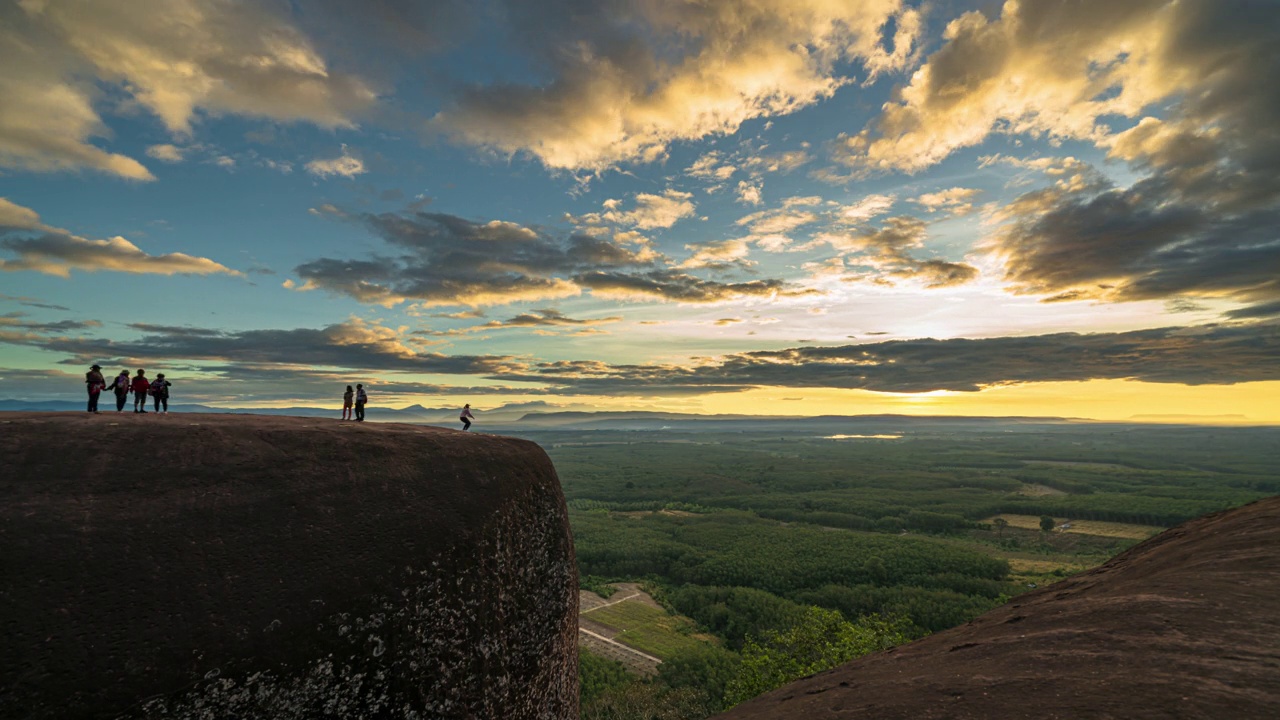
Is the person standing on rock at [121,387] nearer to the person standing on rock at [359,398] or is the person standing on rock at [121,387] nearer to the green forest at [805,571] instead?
the person standing on rock at [359,398]

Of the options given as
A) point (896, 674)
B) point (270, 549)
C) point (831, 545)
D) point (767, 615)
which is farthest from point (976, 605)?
point (270, 549)

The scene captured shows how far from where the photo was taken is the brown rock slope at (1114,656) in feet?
23.3

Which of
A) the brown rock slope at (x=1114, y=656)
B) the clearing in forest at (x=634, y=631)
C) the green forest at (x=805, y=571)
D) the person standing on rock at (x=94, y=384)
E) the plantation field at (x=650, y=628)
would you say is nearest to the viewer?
the brown rock slope at (x=1114, y=656)

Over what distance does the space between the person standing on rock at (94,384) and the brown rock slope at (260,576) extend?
4498mm

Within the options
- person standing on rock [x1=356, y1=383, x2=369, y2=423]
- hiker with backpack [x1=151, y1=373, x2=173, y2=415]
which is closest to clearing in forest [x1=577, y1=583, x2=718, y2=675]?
person standing on rock [x1=356, y1=383, x2=369, y2=423]

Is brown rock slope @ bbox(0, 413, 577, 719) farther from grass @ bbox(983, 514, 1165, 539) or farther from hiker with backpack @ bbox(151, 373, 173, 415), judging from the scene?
grass @ bbox(983, 514, 1165, 539)

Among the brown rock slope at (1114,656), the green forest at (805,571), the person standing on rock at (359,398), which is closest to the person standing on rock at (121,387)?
the person standing on rock at (359,398)

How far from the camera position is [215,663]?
1157 centimetres

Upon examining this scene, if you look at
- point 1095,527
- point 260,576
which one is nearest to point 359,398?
point 260,576

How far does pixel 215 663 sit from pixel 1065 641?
56.0 feet

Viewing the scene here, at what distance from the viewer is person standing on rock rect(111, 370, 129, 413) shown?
20241 millimetres

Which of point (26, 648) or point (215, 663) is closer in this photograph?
point (26, 648)

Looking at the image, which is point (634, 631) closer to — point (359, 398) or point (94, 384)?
point (359, 398)

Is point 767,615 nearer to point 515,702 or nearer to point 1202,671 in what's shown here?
point 515,702
